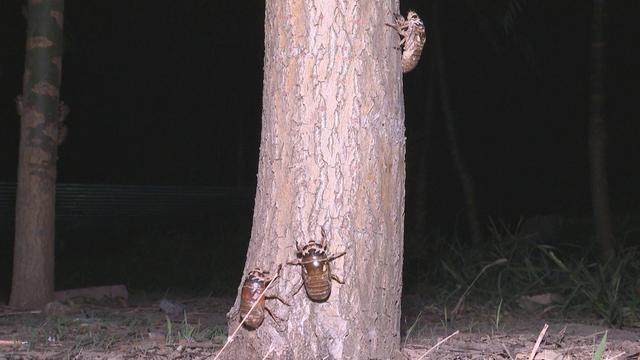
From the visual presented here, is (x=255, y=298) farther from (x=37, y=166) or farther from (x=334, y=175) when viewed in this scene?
(x=37, y=166)

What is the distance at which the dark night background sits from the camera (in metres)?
10.5

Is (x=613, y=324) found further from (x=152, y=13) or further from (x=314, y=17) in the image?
(x=152, y=13)

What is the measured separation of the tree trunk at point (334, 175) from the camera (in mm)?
2895

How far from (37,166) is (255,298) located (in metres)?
3.15

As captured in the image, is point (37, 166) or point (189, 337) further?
point (37, 166)

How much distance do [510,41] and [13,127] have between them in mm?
7114

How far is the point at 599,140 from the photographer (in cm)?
631

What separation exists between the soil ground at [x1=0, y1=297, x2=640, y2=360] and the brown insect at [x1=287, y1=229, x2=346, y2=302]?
574mm

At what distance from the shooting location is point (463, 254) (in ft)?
23.0

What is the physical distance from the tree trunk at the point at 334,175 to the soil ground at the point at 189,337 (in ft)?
1.41

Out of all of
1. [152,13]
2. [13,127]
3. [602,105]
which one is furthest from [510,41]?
[13,127]

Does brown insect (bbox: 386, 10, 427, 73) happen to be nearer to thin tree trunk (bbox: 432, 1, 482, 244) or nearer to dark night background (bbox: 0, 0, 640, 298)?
thin tree trunk (bbox: 432, 1, 482, 244)

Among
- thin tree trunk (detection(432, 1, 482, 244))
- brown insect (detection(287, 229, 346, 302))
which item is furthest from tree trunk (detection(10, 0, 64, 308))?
thin tree trunk (detection(432, 1, 482, 244))

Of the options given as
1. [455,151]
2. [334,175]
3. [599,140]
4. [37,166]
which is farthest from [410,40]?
[455,151]
